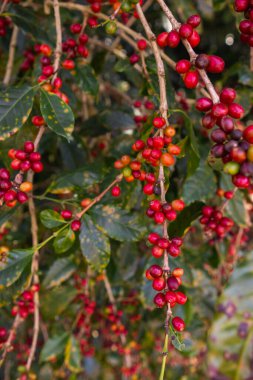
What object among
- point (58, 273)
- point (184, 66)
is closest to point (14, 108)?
Answer: point (184, 66)

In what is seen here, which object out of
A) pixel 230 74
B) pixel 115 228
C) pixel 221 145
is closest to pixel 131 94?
pixel 230 74

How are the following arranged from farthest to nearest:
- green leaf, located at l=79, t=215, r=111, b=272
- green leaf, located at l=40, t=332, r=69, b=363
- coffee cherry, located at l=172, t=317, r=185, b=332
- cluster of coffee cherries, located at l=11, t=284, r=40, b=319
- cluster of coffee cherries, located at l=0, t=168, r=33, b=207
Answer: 1. green leaf, located at l=40, t=332, r=69, b=363
2. cluster of coffee cherries, located at l=11, t=284, r=40, b=319
3. green leaf, located at l=79, t=215, r=111, b=272
4. cluster of coffee cherries, located at l=0, t=168, r=33, b=207
5. coffee cherry, located at l=172, t=317, r=185, b=332

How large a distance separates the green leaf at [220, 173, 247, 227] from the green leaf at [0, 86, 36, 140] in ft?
1.83

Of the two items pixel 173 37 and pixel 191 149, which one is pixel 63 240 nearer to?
pixel 191 149

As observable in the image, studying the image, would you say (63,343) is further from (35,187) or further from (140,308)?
(35,187)

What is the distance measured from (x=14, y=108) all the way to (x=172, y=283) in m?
0.42

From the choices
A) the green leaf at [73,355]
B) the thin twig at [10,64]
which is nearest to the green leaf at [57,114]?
the thin twig at [10,64]

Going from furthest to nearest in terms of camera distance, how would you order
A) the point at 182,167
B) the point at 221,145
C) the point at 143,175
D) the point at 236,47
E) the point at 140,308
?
the point at 236,47 < the point at 140,308 < the point at 182,167 < the point at 143,175 < the point at 221,145

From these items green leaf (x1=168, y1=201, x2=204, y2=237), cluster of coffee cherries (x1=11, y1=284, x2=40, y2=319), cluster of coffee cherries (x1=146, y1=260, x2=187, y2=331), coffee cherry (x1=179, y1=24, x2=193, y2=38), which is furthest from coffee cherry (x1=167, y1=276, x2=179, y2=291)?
cluster of coffee cherries (x1=11, y1=284, x2=40, y2=319)

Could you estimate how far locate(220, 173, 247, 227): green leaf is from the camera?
1064 millimetres

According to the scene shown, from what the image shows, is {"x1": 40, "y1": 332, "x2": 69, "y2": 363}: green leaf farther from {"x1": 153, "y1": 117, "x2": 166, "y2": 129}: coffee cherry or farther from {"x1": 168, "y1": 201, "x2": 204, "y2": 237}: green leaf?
{"x1": 153, "y1": 117, "x2": 166, "y2": 129}: coffee cherry

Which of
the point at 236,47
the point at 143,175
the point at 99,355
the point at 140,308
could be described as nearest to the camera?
the point at 143,175

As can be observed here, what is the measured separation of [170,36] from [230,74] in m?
0.59

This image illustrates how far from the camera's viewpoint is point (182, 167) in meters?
1.08
